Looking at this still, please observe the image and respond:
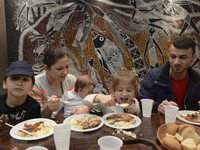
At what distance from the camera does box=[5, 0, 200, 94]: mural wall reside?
3295 millimetres

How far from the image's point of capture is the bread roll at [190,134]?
1.05 metres

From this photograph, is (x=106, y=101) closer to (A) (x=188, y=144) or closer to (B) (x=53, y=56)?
(A) (x=188, y=144)

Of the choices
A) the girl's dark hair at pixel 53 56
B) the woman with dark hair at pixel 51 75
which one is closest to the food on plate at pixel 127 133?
the woman with dark hair at pixel 51 75

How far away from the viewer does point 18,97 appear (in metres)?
1.76

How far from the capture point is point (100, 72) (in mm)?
3738

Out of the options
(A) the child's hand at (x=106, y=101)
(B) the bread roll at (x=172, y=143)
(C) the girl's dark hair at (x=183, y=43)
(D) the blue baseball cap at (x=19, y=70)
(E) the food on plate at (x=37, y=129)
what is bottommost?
(E) the food on plate at (x=37, y=129)

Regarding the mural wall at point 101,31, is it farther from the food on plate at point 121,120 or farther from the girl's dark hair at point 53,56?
the food on plate at point 121,120

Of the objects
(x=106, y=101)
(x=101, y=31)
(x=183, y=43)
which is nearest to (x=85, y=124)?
(x=106, y=101)

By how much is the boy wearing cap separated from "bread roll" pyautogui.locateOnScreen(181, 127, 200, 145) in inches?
60.9

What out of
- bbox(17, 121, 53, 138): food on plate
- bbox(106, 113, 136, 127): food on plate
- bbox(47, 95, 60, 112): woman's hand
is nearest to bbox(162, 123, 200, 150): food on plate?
bbox(106, 113, 136, 127): food on plate

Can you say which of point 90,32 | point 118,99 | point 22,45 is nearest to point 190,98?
point 118,99

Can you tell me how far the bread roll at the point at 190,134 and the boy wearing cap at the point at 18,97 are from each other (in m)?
1.55

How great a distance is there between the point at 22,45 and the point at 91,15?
1.74 m

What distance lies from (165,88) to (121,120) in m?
1.16
